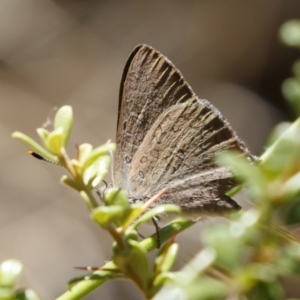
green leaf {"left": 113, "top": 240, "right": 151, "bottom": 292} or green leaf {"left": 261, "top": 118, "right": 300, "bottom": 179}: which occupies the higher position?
green leaf {"left": 261, "top": 118, "right": 300, "bottom": 179}

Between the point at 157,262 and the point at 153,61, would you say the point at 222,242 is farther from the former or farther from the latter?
the point at 153,61

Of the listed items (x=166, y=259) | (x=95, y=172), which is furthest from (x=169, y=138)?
(x=166, y=259)

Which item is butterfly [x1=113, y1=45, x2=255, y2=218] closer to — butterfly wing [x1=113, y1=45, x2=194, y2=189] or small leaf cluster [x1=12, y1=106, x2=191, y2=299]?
butterfly wing [x1=113, y1=45, x2=194, y2=189]

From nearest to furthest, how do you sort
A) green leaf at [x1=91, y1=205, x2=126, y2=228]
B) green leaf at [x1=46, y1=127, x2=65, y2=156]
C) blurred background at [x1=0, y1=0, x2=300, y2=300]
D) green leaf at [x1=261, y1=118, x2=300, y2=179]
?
green leaf at [x1=261, y1=118, x2=300, y2=179] < green leaf at [x1=91, y1=205, x2=126, y2=228] < green leaf at [x1=46, y1=127, x2=65, y2=156] < blurred background at [x1=0, y1=0, x2=300, y2=300]

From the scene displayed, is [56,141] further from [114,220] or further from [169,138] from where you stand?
[169,138]

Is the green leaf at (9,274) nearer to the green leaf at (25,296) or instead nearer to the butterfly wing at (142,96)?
the green leaf at (25,296)

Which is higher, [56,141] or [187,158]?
[56,141]

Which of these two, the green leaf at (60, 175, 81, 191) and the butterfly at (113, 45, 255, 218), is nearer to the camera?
the green leaf at (60, 175, 81, 191)

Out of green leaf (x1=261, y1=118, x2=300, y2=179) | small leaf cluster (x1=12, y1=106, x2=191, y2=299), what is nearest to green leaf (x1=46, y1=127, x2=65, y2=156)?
small leaf cluster (x1=12, y1=106, x2=191, y2=299)

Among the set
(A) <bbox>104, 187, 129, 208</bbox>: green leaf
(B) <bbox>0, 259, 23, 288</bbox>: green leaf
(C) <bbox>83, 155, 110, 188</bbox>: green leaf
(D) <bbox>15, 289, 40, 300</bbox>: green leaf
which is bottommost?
(D) <bbox>15, 289, 40, 300</bbox>: green leaf
